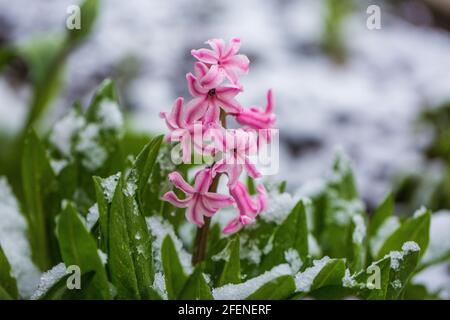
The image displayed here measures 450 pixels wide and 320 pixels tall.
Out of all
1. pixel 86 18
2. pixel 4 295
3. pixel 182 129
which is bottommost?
pixel 4 295

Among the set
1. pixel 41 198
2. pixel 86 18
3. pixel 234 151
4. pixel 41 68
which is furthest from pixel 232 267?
pixel 41 68

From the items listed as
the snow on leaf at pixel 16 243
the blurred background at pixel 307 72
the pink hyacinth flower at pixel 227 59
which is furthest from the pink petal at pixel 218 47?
the blurred background at pixel 307 72

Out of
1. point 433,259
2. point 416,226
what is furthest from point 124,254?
point 433,259

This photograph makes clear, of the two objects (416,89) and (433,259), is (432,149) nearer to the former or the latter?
(416,89)

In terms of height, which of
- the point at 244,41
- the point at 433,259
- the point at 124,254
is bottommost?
the point at 433,259

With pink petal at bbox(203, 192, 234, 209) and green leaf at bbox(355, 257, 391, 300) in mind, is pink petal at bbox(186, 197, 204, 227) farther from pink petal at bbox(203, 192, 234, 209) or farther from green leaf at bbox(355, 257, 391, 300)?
green leaf at bbox(355, 257, 391, 300)

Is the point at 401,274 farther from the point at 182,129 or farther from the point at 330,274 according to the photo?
the point at 182,129

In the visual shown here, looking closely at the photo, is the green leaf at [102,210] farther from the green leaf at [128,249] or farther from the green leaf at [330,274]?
the green leaf at [330,274]
